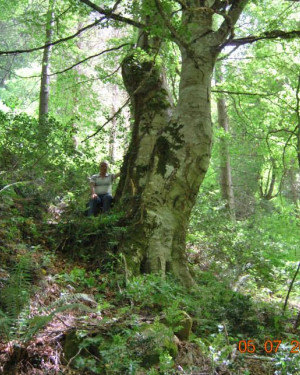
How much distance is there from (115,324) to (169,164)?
3.58 m

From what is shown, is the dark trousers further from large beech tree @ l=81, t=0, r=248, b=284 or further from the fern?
the fern

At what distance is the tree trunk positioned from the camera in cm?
552

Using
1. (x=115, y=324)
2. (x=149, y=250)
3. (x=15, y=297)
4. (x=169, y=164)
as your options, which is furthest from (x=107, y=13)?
(x=115, y=324)

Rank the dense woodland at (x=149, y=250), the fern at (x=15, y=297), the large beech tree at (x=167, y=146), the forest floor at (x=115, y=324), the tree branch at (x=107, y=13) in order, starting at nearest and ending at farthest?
1. the forest floor at (x=115, y=324)
2. the dense woodland at (x=149, y=250)
3. the fern at (x=15, y=297)
4. the large beech tree at (x=167, y=146)
5. the tree branch at (x=107, y=13)

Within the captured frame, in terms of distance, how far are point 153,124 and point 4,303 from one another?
16.7 feet

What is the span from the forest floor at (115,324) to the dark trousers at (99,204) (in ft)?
4.99

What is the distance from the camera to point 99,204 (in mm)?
7238

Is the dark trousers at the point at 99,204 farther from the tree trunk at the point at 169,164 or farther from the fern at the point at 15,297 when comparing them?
the fern at the point at 15,297


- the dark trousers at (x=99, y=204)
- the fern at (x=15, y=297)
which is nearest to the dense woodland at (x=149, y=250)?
the fern at (x=15, y=297)

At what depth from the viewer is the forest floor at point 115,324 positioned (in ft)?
8.43

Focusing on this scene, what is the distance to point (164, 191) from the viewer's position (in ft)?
19.7

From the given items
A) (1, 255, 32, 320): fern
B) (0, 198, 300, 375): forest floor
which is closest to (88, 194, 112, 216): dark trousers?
(0, 198, 300, 375): forest floor

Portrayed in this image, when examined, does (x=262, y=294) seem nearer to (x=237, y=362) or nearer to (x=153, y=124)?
(x=237, y=362)

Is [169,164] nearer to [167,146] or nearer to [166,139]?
[167,146]
